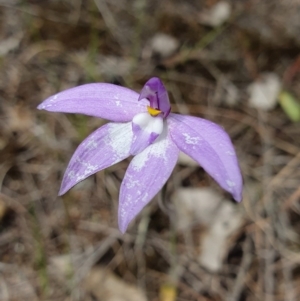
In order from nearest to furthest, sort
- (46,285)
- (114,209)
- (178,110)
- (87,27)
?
1. (46,285)
2. (114,209)
3. (178,110)
4. (87,27)

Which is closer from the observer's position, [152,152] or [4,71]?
[152,152]

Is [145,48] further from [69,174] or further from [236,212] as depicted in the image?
[69,174]

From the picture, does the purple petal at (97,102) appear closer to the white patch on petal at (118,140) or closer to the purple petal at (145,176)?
the white patch on petal at (118,140)

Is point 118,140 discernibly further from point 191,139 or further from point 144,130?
point 191,139

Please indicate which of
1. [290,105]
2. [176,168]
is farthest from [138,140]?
[290,105]

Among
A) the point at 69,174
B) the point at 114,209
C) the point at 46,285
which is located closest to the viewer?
the point at 69,174

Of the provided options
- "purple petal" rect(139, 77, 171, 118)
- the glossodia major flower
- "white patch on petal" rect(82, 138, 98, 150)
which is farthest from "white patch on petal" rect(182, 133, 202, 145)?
"white patch on petal" rect(82, 138, 98, 150)

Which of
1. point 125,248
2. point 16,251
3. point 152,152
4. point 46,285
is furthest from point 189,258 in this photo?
point 152,152
